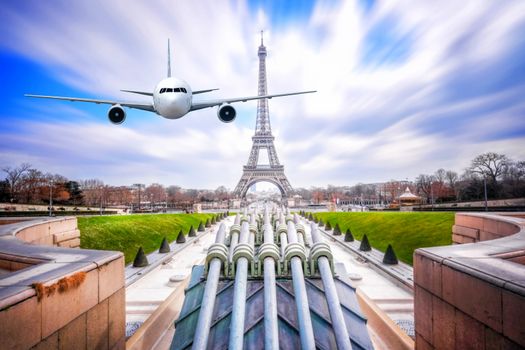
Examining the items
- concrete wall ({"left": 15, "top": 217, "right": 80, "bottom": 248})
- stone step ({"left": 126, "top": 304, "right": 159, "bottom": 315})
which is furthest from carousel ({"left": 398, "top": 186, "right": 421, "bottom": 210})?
concrete wall ({"left": 15, "top": 217, "right": 80, "bottom": 248})

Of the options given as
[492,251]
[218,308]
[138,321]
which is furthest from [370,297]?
[138,321]

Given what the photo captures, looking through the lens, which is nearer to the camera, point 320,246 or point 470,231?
point 320,246

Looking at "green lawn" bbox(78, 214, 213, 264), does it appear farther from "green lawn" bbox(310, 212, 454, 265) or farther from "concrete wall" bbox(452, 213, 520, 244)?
"concrete wall" bbox(452, 213, 520, 244)

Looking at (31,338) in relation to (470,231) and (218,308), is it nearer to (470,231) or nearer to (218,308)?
(218,308)

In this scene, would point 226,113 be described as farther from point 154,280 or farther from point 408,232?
point 408,232

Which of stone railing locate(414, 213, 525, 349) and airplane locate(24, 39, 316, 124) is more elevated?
airplane locate(24, 39, 316, 124)

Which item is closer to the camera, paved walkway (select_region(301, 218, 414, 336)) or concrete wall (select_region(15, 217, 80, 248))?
paved walkway (select_region(301, 218, 414, 336))

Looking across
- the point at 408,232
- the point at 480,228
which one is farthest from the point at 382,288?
the point at 408,232
